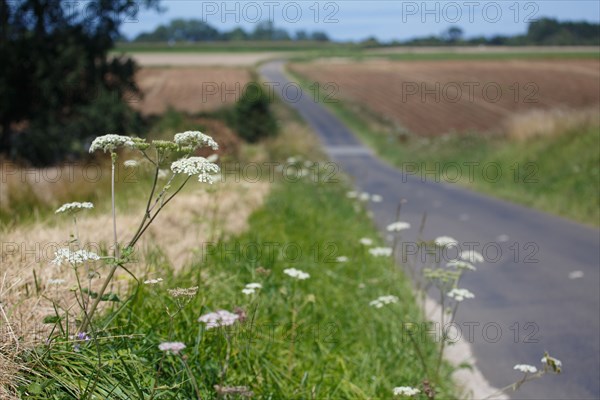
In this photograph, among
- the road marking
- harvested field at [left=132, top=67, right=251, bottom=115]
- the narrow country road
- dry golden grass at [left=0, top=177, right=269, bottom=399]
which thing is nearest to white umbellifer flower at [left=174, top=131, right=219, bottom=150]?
dry golden grass at [left=0, top=177, right=269, bottom=399]

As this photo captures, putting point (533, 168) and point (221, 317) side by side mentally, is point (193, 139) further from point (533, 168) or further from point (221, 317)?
point (533, 168)

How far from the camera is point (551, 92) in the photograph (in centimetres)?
4572

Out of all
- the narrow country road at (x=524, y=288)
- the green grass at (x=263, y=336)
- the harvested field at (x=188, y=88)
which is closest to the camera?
the green grass at (x=263, y=336)

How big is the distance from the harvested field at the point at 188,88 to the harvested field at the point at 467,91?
845 centimetres

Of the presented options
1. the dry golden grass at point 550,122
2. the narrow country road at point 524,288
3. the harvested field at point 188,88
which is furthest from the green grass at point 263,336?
the harvested field at point 188,88

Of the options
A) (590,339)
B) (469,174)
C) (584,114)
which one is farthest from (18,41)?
(590,339)

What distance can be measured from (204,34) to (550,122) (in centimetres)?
10091

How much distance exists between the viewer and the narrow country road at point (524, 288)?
5.52 meters

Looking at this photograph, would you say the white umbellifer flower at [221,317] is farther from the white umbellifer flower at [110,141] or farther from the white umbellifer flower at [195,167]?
the white umbellifer flower at [110,141]

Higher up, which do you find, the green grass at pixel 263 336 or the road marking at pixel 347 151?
the green grass at pixel 263 336

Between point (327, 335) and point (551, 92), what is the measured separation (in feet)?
144

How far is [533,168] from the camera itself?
16375 mm

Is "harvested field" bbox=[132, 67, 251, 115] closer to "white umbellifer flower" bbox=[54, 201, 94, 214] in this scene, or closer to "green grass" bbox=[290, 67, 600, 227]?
"green grass" bbox=[290, 67, 600, 227]

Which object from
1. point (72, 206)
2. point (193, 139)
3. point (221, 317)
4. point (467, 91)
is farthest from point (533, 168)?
point (467, 91)
